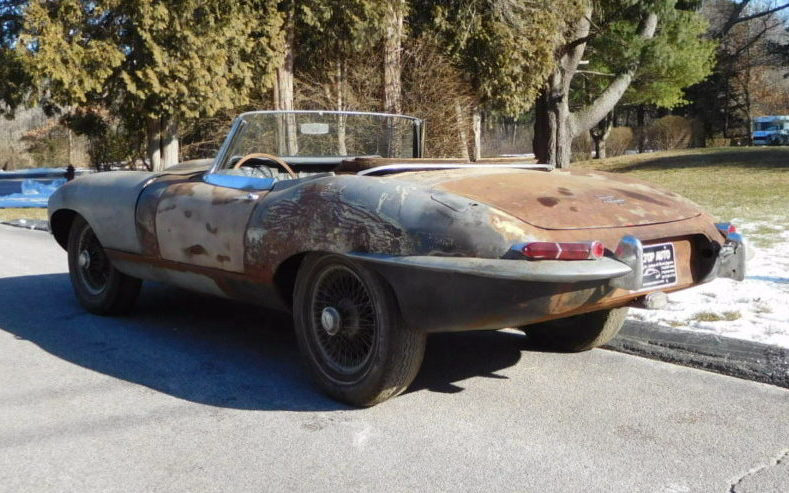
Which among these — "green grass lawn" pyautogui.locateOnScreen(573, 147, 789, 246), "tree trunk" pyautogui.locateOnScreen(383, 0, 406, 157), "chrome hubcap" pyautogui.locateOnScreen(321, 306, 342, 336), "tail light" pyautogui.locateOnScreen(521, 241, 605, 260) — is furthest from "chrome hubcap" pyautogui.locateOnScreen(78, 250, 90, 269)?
"tree trunk" pyautogui.locateOnScreen(383, 0, 406, 157)

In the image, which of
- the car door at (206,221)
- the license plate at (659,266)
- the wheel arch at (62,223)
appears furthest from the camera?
the wheel arch at (62,223)

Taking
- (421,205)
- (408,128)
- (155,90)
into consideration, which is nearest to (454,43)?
(155,90)

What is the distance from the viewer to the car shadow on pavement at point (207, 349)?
4055mm

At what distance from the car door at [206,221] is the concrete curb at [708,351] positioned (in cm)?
226

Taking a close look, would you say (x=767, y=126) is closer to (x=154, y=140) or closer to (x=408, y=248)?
(x=154, y=140)

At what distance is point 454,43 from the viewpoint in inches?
733

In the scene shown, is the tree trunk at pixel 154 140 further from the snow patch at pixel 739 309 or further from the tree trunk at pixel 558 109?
the snow patch at pixel 739 309

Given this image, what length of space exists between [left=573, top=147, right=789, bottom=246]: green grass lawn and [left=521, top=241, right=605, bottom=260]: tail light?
6.54 metres

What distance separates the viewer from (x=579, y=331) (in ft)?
15.3

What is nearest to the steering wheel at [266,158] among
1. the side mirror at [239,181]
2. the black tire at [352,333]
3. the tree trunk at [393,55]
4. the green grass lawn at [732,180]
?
the side mirror at [239,181]

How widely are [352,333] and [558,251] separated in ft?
3.46

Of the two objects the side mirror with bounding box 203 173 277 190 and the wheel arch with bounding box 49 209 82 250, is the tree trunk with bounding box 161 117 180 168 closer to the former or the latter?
the wheel arch with bounding box 49 209 82 250

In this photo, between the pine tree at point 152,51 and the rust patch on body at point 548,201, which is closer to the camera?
the rust patch on body at point 548,201

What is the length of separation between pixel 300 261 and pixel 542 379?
137 cm
